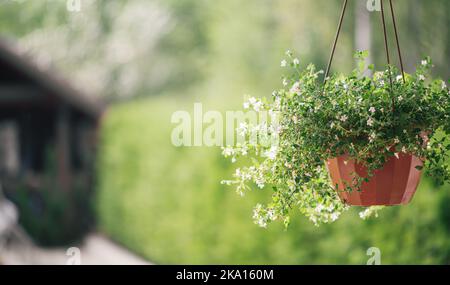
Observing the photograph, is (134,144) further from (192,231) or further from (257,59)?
(257,59)

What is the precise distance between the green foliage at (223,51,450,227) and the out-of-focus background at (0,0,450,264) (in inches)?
90.9

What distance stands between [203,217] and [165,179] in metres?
1.26

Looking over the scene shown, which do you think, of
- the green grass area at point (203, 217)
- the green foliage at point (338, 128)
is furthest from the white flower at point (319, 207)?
the green grass area at point (203, 217)

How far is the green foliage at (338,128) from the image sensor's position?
2.52 m

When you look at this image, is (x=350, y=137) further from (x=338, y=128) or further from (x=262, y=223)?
(x=262, y=223)

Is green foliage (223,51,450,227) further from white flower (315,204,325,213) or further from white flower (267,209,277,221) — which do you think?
white flower (315,204,325,213)

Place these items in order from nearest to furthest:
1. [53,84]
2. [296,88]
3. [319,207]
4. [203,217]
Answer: [296,88] < [319,207] < [203,217] < [53,84]

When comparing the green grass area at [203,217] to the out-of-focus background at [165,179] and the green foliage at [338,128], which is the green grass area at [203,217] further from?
the green foliage at [338,128]

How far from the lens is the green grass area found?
5070 millimetres

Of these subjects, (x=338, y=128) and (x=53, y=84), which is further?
(x=53, y=84)

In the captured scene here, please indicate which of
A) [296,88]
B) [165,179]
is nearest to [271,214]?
[296,88]

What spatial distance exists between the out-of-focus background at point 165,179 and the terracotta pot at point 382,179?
7.53ft

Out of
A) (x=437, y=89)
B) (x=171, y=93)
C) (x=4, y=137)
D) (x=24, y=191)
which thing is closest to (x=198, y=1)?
(x=171, y=93)

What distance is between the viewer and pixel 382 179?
2.56 m
